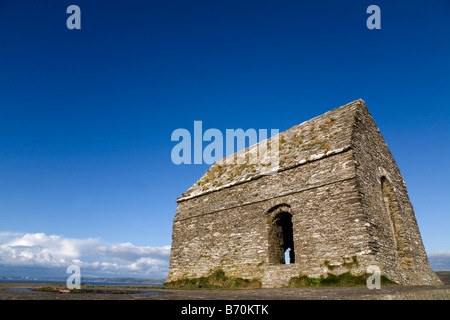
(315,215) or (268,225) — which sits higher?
(315,215)

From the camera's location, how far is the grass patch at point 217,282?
551 inches

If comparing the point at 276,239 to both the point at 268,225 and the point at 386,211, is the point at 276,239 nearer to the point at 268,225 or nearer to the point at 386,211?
the point at 268,225

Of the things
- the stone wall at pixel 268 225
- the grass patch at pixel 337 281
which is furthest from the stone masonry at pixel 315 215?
the grass patch at pixel 337 281

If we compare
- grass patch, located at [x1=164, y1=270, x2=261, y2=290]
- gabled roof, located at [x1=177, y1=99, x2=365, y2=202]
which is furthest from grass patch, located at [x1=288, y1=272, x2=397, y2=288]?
gabled roof, located at [x1=177, y1=99, x2=365, y2=202]

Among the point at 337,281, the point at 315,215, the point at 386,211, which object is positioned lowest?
the point at 337,281

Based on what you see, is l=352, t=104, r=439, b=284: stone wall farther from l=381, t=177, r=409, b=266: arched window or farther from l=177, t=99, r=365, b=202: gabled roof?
l=177, t=99, r=365, b=202: gabled roof

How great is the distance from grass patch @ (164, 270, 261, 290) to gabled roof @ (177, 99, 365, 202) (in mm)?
5616

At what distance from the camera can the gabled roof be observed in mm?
14008

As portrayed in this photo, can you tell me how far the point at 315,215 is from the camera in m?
12.8

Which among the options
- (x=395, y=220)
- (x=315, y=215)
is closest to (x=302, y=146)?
(x=315, y=215)

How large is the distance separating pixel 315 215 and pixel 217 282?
706 cm
